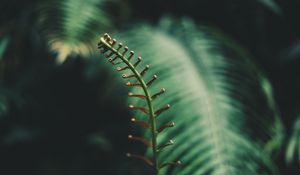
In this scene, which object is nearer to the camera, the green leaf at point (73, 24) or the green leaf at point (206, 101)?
the green leaf at point (206, 101)

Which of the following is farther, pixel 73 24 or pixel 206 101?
pixel 73 24

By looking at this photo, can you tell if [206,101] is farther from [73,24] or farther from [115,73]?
[73,24]

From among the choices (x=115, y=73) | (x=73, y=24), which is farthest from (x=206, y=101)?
(x=73, y=24)

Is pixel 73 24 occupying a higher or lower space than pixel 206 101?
higher

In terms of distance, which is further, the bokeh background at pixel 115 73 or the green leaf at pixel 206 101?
the bokeh background at pixel 115 73

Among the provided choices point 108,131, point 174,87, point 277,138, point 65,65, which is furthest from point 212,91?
point 65,65

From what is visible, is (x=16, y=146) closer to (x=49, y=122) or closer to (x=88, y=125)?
(x=49, y=122)
